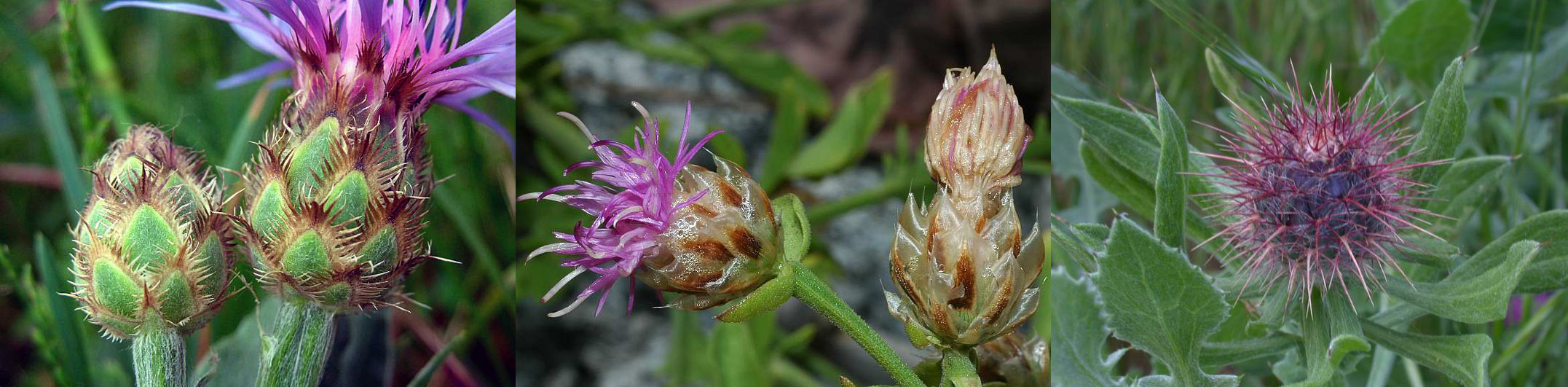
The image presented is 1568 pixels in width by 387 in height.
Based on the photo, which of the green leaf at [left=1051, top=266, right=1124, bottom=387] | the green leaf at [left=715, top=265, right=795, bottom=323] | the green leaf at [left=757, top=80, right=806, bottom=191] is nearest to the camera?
the green leaf at [left=715, top=265, right=795, bottom=323]

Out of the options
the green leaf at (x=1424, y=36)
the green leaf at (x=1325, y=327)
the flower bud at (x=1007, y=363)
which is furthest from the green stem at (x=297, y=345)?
the green leaf at (x=1424, y=36)

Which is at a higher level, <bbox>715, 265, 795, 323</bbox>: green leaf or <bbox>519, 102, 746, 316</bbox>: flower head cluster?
<bbox>519, 102, 746, 316</bbox>: flower head cluster

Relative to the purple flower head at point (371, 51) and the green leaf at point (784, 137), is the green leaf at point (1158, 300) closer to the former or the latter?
the purple flower head at point (371, 51)

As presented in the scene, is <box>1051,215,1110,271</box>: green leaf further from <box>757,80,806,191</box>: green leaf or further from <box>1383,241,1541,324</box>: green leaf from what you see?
<box>757,80,806,191</box>: green leaf

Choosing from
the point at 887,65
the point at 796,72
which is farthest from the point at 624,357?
the point at 887,65

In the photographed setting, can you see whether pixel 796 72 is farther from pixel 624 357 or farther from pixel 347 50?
pixel 347 50

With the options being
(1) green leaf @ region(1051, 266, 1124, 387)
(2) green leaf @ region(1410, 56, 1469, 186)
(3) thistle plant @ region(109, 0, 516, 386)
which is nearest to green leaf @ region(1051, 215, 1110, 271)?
(1) green leaf @ region(1051, 266, 1124, 387)
